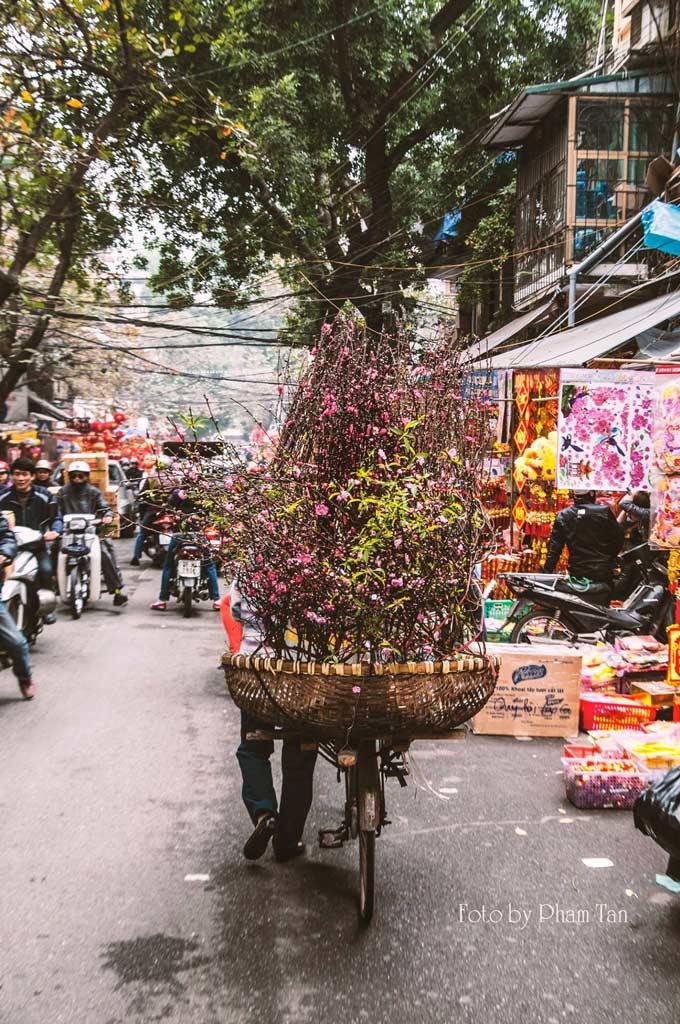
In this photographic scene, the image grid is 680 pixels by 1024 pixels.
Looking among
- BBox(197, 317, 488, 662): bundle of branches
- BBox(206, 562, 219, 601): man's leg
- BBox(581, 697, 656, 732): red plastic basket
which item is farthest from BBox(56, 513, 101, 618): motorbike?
BBox(197, 317, 488, 662): bundle of branches

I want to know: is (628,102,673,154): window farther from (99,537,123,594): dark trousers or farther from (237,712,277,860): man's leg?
(237,712,277,860): man's leg

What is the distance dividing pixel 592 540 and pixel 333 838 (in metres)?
5.48

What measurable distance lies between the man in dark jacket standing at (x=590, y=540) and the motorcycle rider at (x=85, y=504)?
596 cm

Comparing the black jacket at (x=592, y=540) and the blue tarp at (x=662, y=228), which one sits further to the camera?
the black jacket at (x=592, y=540)

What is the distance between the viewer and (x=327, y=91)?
61.2 ft

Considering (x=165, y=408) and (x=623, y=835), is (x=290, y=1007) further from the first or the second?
(x=165, y=408)

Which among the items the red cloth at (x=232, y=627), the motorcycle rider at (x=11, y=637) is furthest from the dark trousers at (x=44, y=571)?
the red cloth at (x=232, y=627)

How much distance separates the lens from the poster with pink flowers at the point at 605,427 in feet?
28.5

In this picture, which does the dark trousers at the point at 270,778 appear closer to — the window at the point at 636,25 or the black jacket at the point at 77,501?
the black jacket at the point at 77,501

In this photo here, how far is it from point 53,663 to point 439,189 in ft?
52.0

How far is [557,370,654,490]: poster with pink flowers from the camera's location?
870 centimetres

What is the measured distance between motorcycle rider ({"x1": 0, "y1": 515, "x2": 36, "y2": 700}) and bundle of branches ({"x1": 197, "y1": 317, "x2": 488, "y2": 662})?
3.96 metres

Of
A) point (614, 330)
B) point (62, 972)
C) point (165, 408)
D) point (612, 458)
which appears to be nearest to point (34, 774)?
point (62, 972)

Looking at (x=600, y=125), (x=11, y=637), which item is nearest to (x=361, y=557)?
(x=11, y=637)
